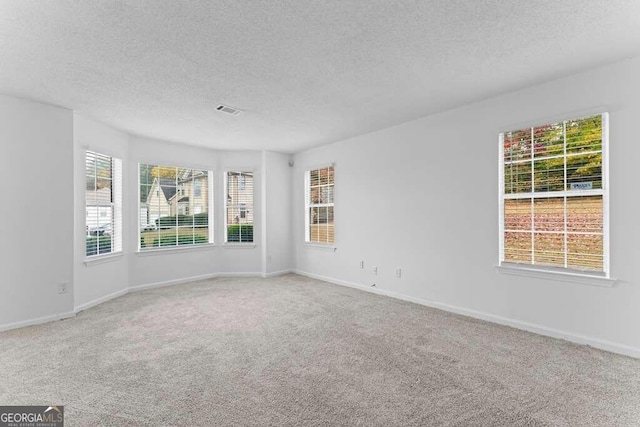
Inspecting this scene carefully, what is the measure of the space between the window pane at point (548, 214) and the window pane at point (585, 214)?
0.07 meters

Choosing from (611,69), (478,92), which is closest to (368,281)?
(478,92)

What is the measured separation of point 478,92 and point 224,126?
347cm

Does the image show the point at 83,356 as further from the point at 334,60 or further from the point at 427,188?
the point at 427,188

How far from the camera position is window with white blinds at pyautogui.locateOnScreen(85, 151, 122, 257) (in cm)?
443

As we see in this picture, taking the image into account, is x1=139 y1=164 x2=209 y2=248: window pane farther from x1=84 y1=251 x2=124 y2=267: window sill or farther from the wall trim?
the wall trim

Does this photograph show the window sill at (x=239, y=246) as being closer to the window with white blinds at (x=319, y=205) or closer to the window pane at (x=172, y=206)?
the window pane at (x=172, y=206)

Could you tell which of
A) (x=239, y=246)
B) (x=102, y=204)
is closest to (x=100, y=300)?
(x=102, y=204)

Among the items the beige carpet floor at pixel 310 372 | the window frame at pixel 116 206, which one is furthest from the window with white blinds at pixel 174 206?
the beige carpet floor at pixel 310 372

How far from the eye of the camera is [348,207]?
18.2 ft

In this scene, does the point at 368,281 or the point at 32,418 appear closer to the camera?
the point at 32,418

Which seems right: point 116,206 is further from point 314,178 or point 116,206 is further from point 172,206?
point 314,178

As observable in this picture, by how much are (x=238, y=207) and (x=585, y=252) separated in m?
5.60

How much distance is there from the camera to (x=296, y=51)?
2.57 meters

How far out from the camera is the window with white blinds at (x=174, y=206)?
5520 millimetres
